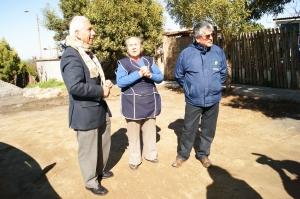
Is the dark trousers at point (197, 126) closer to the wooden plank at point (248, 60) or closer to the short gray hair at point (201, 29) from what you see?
the short gray hair at point (201, 29)

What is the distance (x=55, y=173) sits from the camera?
374 centimetres

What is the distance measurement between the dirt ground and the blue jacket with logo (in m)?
1.02

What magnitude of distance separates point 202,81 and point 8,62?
16.6 metres

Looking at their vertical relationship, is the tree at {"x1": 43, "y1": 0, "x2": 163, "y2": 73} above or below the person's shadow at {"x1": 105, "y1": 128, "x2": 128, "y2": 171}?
above

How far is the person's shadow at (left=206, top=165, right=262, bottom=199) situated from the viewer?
9.72 ft

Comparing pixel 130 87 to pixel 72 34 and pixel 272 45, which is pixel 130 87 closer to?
pixel 72 34

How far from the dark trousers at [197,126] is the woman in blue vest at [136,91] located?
47 cm

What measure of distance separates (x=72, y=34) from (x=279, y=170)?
3.17 metres

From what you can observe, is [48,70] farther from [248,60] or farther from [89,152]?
[89,152]

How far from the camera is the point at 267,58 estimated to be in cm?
934

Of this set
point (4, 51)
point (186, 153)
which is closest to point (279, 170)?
point (186, 153)

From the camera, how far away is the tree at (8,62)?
16656mm

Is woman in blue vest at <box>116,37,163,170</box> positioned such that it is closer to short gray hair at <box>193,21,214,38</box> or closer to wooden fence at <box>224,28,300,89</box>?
short gray hair at <box>193,21,214,38</box>

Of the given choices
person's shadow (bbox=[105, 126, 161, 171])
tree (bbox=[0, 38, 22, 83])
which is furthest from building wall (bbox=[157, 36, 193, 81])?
tree (bbox=[0, 38, 22, 83])
